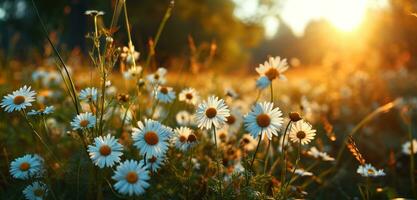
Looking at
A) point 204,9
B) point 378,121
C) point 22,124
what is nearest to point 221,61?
point 204,9

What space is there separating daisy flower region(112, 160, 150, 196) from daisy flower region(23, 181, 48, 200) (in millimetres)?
421

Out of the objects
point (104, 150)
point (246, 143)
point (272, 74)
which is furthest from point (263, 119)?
point (246, 143)

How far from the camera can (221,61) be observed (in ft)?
85.7

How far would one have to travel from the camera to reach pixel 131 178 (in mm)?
1331

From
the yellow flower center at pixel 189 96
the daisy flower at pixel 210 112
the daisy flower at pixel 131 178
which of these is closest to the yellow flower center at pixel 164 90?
the yellow flower center at pixel 189 96

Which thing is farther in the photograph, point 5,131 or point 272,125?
point 5,131

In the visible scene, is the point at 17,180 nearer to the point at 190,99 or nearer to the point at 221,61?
the point at 190,99

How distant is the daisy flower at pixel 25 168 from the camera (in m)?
1.70

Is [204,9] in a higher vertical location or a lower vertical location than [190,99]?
higher

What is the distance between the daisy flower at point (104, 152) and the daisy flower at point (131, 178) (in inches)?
4.2

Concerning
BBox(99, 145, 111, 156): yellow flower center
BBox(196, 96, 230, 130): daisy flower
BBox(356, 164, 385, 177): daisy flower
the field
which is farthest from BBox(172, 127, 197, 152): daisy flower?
BBox(356, 164, 385, 177): daisy flower

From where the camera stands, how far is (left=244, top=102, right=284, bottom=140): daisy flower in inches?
62.4

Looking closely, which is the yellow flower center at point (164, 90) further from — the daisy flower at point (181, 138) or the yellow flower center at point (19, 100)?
the yellow flower center at point (19, 100)

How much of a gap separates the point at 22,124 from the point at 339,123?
10.0 ft
